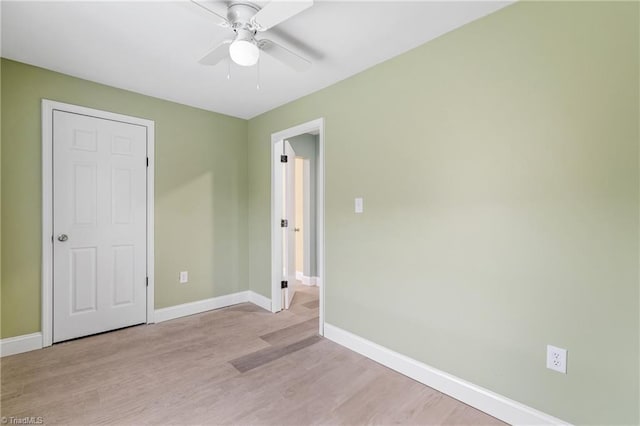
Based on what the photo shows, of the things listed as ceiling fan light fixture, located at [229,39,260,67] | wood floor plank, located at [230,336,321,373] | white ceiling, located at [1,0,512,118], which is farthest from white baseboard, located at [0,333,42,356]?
ceiling fan light fixture, located at [229,39,260,67]

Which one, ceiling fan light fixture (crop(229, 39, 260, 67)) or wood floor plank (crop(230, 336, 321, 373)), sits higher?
ceiling fan light fixture (crop(229, 39, 260, 67))

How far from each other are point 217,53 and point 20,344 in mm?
2800

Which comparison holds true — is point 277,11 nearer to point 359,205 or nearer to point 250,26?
point 250,26

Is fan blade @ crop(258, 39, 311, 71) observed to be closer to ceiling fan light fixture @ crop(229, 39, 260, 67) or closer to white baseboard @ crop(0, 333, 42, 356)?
ceiling fan light fixture @ crop(229, 39, 260, 67)

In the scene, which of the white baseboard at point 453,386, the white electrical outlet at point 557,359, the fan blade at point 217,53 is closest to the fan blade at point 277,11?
the fan blade at point 217,53

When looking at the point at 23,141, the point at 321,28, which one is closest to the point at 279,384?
the point at 321,28

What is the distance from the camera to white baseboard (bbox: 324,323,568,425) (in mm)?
1593

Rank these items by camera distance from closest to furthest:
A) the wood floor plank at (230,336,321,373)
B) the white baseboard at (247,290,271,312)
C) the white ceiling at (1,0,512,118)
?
the white ceiling at (1,0,512,118), the wood floor plank at (230,336,321,373), the white baseboard at (247,290,271,312)

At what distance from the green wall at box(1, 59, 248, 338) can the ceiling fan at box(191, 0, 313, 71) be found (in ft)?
5.31

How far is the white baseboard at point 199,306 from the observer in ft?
10.3

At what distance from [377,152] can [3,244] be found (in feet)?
10.0

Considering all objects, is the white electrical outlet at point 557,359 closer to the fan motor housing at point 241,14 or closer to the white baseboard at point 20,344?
the fan motor housing at point 241,14

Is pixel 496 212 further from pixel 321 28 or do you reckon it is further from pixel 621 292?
pixel 321 28

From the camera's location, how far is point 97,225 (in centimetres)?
275
